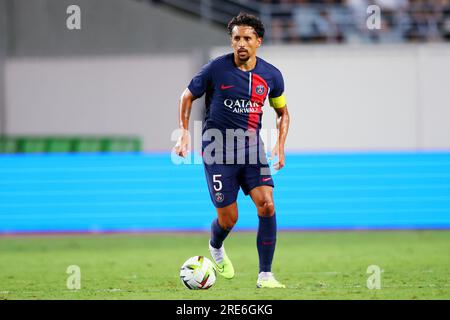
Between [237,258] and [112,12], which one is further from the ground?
[112,12]

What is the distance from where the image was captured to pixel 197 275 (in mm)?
7945

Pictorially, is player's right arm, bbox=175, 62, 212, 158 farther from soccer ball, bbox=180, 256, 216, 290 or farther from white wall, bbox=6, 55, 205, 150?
white wall, bbox=6, 55, 205, 150

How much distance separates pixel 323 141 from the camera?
1664 centimetres

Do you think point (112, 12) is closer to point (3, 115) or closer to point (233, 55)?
point (3, 115)

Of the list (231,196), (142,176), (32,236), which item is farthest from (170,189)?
(231,196)

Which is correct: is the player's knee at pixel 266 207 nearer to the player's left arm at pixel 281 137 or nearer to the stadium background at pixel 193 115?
the player's left arm at pixel 281 137

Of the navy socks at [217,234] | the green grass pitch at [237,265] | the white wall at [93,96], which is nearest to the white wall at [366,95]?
the white wall at [93,96]

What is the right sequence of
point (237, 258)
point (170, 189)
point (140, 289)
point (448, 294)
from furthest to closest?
point (170, 189) → point (237, 258) → point (140, 289) → point (448, 294)

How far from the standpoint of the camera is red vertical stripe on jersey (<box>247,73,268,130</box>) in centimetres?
808

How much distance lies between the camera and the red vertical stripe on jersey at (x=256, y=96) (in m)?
8.08

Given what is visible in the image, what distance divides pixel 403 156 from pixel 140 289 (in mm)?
7254

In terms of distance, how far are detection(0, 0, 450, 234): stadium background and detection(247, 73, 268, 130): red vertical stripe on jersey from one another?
5.99 metres

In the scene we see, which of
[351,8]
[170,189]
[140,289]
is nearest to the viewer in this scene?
[140,289]

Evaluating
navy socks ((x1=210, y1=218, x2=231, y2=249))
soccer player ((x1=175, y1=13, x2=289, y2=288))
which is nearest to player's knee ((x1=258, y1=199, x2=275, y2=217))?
soccer player ((x1=175, y1=13, x2=289, y2=288))
